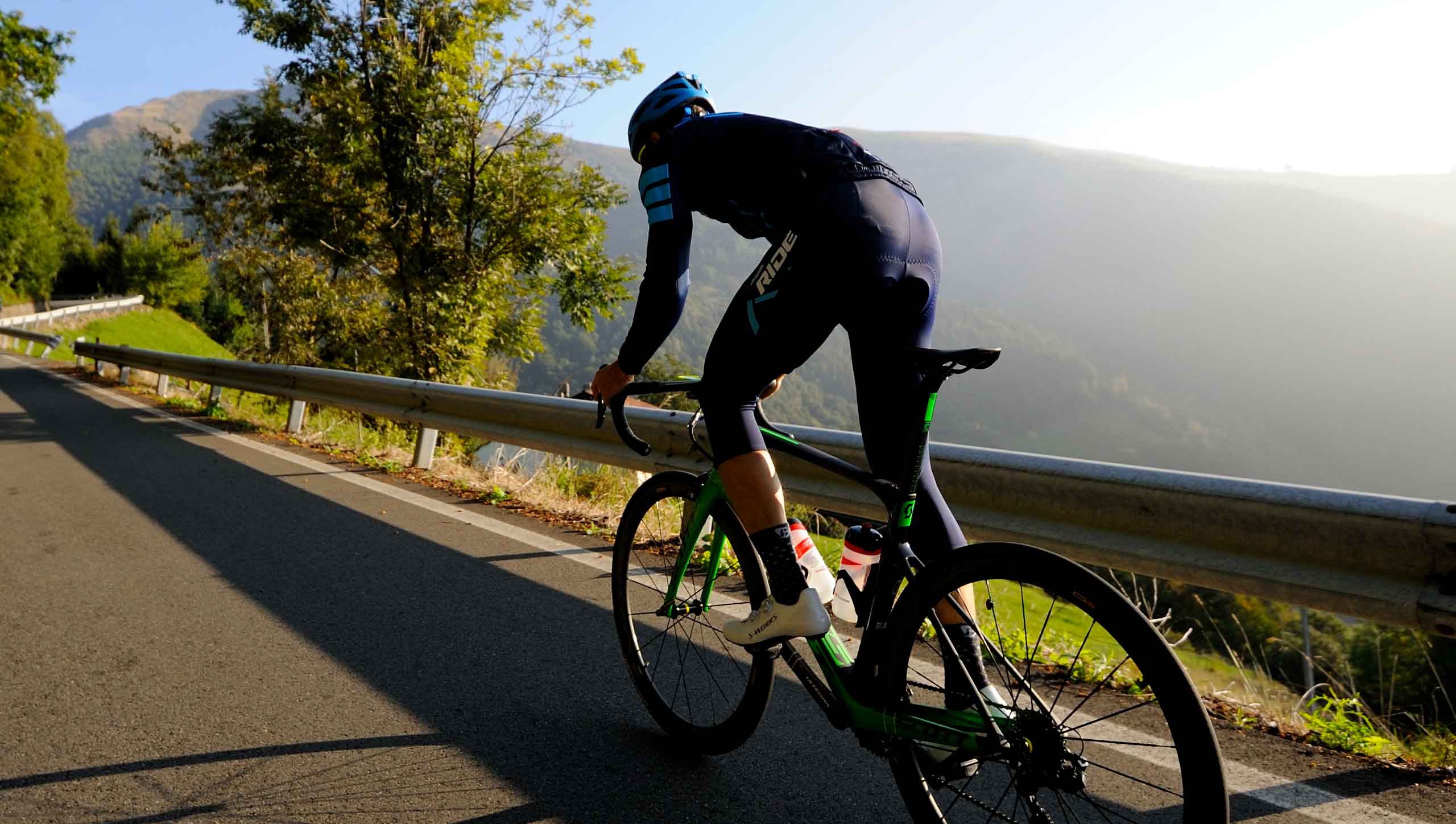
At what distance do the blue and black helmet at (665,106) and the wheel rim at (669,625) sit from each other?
1077 millimetres

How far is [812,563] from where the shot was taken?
8.05 feet

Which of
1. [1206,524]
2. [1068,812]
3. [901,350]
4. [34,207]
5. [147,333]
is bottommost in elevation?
[147,333]

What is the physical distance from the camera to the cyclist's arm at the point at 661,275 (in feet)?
7.81

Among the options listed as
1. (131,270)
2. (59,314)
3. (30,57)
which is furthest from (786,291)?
(131,270)

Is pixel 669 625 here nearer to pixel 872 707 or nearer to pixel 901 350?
pixel 872 707

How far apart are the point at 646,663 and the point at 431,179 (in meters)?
18.7

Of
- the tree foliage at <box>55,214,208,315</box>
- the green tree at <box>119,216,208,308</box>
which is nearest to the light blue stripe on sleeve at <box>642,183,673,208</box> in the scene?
the tree foliage at <box>55,214,208,315</box>

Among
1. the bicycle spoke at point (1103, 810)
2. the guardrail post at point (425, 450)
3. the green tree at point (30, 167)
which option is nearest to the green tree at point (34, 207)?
the green tree at point (30, 167)

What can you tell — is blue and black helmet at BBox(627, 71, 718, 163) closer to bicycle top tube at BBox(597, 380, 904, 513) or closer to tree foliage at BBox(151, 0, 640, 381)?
bicycle top tube at BBox(597, 380, 904, 513)

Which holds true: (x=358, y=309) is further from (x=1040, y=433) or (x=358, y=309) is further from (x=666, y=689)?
(x=1040, y=433)

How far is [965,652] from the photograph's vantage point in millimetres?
1980

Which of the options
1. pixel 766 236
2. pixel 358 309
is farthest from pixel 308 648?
pixel 358 309

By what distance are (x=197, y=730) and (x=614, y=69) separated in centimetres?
1825

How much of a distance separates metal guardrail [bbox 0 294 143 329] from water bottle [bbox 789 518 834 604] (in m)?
45.3
